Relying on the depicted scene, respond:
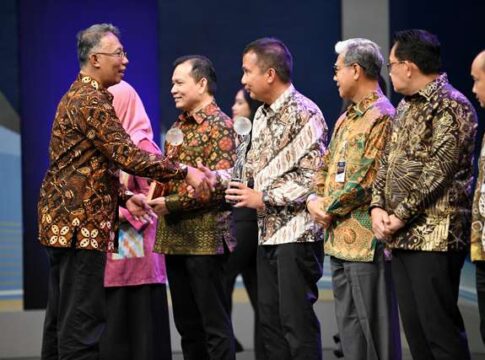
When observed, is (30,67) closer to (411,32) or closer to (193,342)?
(193,342)

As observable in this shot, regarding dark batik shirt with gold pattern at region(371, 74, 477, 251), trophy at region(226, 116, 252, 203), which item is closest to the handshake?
trophy at region(226, 116, 252, 203)

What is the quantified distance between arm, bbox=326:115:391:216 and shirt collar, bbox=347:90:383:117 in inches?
3.9

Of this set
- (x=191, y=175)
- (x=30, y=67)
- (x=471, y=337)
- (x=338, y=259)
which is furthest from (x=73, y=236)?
(x=471, y=337)

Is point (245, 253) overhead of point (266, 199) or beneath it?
beneath

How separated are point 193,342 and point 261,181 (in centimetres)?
95

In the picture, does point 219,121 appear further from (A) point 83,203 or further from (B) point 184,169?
(A) point 83,203

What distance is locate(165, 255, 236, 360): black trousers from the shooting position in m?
4.39

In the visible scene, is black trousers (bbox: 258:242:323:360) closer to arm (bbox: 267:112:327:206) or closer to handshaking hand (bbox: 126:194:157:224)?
arm (bbox: 267:112:327:206)

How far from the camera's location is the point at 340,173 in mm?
3891

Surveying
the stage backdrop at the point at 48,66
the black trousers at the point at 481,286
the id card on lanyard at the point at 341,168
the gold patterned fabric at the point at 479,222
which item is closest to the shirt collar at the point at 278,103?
the id card on lanyard at the point at 341,168

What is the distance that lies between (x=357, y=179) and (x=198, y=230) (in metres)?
0.94

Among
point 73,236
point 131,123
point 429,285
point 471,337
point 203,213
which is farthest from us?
point 471,337

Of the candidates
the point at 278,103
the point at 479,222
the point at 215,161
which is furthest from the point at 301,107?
the point at 479,222

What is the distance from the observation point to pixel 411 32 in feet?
12.1
